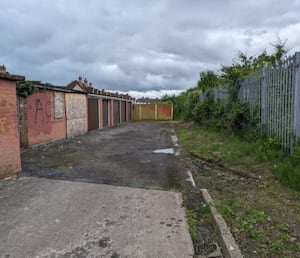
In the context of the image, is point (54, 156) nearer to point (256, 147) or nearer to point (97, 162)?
point (97, 162)

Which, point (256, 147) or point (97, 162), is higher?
point (256, 147)

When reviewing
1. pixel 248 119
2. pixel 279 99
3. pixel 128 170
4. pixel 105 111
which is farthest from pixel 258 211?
pixel 105 111

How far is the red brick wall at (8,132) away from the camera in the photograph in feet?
18.0

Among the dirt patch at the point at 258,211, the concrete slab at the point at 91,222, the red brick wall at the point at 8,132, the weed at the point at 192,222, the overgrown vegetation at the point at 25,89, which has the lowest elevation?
the weed at the point at 192,222

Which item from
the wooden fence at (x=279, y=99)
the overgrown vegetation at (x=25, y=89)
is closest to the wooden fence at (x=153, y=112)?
the overgrown vegetation at (x=25, y=89)

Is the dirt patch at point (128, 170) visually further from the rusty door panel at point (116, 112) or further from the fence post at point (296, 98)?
the rusty door panel at point (116, 112)

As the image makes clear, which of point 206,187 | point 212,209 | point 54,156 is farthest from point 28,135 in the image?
point 212,209

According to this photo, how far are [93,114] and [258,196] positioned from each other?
47.6 ft

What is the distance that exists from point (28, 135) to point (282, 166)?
27.4 ft

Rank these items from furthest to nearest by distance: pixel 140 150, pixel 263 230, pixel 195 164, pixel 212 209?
pixel 140 150 < pixel 195 164 < pixel 212 209 < pixel 263 230

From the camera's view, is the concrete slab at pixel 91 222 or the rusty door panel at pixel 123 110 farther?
the rusty door panel at pixel 123 110

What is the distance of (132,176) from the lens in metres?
5.88

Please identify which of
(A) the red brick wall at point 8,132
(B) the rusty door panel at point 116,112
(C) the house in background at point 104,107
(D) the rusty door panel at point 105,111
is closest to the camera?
(A) the red brick wall at point 8,132

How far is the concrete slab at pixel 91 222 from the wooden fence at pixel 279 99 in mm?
2752
